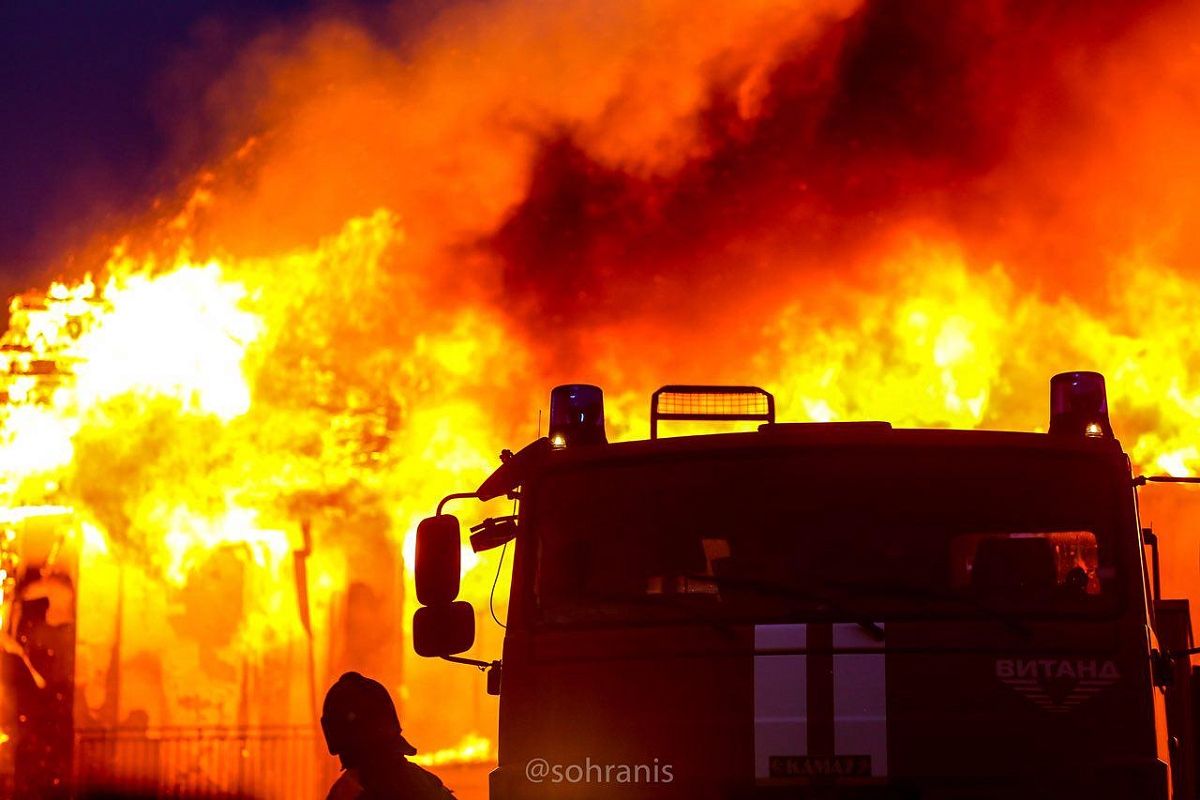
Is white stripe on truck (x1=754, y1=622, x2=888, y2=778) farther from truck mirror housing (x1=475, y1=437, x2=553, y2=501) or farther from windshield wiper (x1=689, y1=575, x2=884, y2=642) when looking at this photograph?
truck mirror housing (x1=475, y1=437, x2=553, y2=501)

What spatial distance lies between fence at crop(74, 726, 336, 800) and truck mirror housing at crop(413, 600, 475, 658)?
62.6ft

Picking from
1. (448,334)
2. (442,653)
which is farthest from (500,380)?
(442,653)

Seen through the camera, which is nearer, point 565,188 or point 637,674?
point 637,674

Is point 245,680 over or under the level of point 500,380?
under

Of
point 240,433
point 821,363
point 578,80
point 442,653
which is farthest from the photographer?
point 240,433

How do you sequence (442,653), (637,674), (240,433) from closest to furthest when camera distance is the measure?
(637,674) → (442,653) → (240,433)

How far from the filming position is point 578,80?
24250 mm

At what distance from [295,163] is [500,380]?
4473mm

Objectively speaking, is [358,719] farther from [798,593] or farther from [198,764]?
[198,764]

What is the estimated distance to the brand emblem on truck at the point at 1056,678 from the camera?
5.38 m

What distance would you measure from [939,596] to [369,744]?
101 inches

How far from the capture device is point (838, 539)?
19.1 ft

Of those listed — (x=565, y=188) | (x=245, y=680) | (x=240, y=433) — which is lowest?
(x=245, y=680)

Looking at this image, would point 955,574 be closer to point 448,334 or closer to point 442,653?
point 442,653
